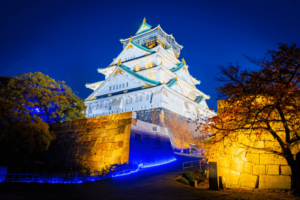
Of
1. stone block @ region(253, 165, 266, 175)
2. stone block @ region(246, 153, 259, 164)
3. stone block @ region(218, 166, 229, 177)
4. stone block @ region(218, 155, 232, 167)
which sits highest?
stone block @ region(246, 153, 259, 164)

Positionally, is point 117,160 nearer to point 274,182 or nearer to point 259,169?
point 259,169

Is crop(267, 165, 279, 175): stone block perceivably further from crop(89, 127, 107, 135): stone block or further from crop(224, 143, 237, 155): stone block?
crop(89, 127, 107, 135): stone block

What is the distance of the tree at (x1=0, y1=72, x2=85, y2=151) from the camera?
14.2 m

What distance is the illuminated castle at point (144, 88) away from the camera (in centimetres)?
2492

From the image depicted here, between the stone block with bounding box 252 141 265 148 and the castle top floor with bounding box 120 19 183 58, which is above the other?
the castle top floor with bounding box 120 19 183 58

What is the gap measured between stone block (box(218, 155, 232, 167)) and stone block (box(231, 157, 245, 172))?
0.16 meters

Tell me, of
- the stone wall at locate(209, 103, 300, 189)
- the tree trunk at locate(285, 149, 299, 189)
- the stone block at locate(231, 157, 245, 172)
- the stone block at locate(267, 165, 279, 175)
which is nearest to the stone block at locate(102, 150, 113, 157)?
the stone wall at locate(209, 103, 300, 189)

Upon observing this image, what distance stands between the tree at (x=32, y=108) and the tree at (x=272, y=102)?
13.3 meters

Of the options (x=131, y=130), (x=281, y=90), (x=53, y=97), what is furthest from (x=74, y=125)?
(x=281, y=90)

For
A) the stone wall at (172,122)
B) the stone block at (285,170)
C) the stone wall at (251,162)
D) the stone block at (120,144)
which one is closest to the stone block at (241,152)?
the stone wall at (251,162)

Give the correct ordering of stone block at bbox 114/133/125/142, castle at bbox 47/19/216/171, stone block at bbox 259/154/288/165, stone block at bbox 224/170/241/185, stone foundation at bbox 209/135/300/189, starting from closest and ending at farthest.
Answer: stone foundation at bbox 209/135/300/189
stone block at bbox 259/154/288/165
stone block at bbox 224/170/241/185
stone block at bbox 114/133/125/142
castle at bbox 47/19/216/171

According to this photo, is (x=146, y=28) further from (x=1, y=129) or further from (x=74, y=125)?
(x=1, y=129)

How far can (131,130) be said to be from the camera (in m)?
12.9

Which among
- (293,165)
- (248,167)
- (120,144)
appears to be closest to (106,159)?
(120,144)
